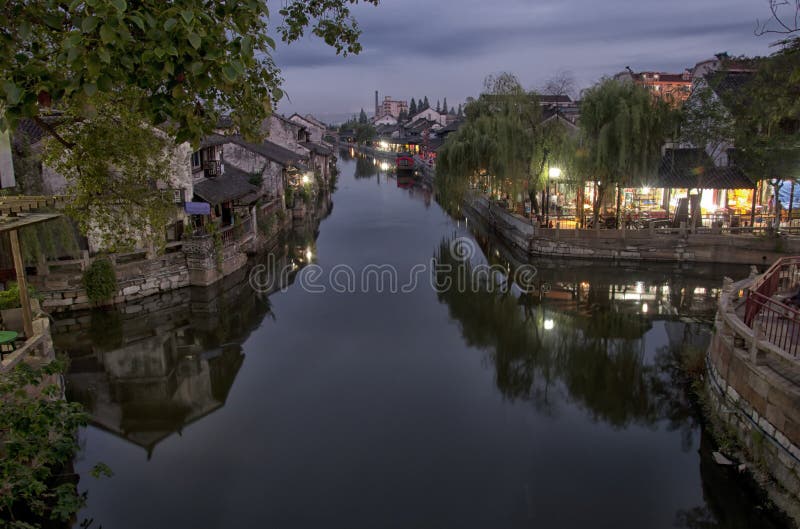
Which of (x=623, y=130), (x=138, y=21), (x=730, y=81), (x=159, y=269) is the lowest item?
(x=159, y=269)

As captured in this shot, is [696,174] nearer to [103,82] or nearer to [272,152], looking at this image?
[272,152]

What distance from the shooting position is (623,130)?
20719mm

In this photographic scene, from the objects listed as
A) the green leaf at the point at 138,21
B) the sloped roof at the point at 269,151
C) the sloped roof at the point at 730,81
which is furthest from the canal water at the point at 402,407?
the sloped roof at the point at 269,151

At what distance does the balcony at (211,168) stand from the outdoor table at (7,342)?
652 inches

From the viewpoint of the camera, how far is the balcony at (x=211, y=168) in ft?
79.7

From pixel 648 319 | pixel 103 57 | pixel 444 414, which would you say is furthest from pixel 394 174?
pixel 103 57

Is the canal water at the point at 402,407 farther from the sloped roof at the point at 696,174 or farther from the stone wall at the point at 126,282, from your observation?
the sloped roof at the point at 696,174

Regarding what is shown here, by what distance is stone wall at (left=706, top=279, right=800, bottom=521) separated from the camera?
7.32 m

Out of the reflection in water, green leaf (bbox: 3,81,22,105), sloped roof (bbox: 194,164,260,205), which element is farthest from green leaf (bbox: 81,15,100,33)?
sloped roof (bbox: 194,164,260,205)

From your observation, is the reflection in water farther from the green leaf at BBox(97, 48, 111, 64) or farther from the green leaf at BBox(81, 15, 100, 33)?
the green leaf at BBox(81, 15, 100, 33)

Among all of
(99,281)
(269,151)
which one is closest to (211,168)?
(269,151)

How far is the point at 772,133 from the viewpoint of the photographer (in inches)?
781

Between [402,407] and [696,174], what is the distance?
1807 cm

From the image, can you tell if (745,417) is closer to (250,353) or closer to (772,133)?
(250,353)
